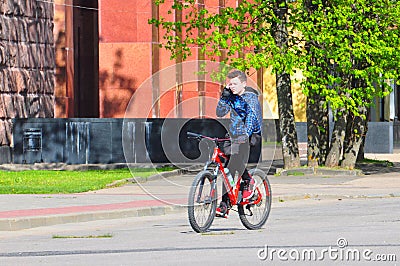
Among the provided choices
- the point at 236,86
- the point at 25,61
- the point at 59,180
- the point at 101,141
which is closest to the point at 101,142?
the point at 101,141

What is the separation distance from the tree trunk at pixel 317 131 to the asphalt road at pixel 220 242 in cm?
1184

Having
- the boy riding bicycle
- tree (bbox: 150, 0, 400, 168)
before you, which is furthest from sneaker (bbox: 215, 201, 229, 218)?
tree (bbox: 150, 0, 400, 168)

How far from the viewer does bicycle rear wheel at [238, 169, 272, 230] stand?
14.9 meters

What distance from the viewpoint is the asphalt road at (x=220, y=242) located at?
11172mm

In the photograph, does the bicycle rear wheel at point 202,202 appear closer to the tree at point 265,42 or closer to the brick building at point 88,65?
the tree at point 265,42

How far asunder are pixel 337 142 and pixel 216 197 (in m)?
16.4

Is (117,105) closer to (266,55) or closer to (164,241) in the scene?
(266,55)

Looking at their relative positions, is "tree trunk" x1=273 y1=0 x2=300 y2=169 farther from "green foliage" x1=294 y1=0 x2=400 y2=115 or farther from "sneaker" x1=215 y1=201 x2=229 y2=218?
"sneaker" x1=215 y1=201 x2=229 y2=218

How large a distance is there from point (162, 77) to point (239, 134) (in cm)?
3296

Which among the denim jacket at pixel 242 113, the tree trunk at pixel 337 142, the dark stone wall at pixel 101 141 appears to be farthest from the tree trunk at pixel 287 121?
the denim jacket at pixel 242 113

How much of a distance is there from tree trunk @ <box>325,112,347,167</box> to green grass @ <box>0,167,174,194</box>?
15.8 feet

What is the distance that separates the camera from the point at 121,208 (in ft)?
60.3

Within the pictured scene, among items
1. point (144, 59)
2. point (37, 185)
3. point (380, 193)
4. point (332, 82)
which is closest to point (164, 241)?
point (380, 193)

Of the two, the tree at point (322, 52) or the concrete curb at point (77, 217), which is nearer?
the concrete curb at point (77, 217)
